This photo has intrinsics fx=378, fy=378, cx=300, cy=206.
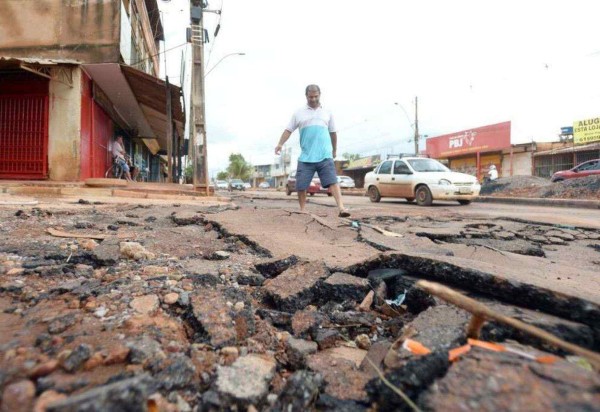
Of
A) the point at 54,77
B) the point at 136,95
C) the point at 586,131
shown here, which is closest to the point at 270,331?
the point at 54,77

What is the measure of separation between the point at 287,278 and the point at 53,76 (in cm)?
863

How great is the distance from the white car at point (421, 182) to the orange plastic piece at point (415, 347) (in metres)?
8.78

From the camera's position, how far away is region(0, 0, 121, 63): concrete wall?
26.5ft

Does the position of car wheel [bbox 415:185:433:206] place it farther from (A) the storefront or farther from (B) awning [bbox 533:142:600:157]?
(B) awning [bbox 533:142:600:157]

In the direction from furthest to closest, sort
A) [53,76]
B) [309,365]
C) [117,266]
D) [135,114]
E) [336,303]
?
1. [135,114]
2. [53,76]
3. [117,266]
4. [336,303]
5. [309,365]

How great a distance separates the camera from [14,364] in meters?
0.96

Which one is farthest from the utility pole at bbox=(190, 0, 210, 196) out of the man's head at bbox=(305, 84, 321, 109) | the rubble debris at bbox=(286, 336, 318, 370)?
the rubble debris at bbox=(286, 336, 318, 370)

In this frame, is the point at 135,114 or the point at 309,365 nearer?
the point at 309,365

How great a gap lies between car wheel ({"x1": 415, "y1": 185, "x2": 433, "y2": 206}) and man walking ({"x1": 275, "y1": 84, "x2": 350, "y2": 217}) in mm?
5508

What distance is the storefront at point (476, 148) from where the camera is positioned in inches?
945

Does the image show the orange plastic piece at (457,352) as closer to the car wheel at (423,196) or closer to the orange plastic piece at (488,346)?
the orange plastic piece at (488,346)

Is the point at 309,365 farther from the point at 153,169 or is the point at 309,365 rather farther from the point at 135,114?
the point at 153,169

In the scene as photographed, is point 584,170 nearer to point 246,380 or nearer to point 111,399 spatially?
point 246,380

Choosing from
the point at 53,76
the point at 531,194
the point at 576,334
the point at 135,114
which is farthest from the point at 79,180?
the point at 531,194
